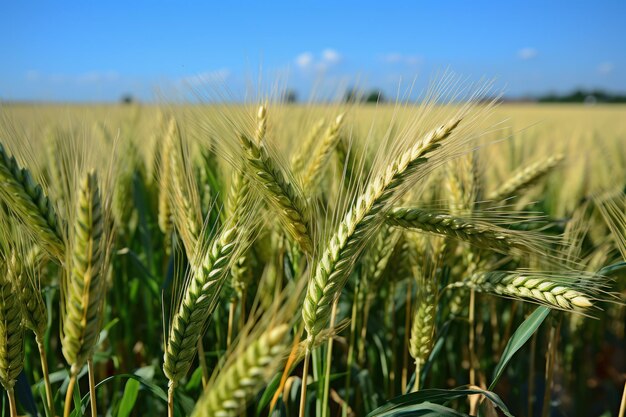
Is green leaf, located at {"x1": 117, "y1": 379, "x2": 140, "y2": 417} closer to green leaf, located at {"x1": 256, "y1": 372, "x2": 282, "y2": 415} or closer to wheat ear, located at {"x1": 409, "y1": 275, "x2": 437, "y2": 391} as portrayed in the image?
green leaf, located at {"x1": 256, "y1": 372, "x2": 282, "y2": 415}

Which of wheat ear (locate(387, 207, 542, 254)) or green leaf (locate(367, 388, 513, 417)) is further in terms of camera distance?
wheat ear (locate(387, 207, 542, 254))

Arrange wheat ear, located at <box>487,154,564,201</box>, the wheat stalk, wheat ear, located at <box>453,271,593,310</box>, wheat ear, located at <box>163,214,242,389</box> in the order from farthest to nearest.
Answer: wheat ear, located at <box>487,154,564,201</box>, the wheat stalk, wheat ear, located at <box>453,271,593,310</box>, wheat ear, located at <box>163,214,242,389</box>

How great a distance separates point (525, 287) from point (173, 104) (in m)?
1.26

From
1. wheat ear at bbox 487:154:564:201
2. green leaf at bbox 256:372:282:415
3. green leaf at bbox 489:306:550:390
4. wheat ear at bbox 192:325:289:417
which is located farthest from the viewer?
wheat ear at bbox 487:154:564:201

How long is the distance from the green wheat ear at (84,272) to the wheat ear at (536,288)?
93 cm

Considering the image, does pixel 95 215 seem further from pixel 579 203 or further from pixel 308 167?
pixel 579 203

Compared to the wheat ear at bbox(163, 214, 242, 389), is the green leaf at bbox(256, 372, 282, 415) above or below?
below

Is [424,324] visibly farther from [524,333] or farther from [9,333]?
[9,333]

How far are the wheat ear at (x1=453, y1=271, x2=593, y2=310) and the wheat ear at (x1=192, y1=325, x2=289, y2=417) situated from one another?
69cm

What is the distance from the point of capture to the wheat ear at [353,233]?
998 millimetres

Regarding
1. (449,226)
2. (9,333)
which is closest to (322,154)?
(449,226)

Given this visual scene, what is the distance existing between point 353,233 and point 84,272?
0.50 m

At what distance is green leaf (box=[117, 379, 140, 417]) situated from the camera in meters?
1.27

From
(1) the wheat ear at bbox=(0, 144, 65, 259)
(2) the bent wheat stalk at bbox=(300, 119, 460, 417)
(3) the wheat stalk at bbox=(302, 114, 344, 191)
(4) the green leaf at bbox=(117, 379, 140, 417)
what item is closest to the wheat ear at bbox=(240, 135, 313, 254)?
(2) the bent wheat stalk at bbox=(300, 119, 460, 417)
